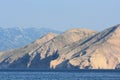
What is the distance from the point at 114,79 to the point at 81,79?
754 cm

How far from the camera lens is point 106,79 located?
158625 millimetres

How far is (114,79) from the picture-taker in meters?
159

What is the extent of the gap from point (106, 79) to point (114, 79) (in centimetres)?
188

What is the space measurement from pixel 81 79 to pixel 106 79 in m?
5.67

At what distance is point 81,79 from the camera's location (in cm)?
15762
